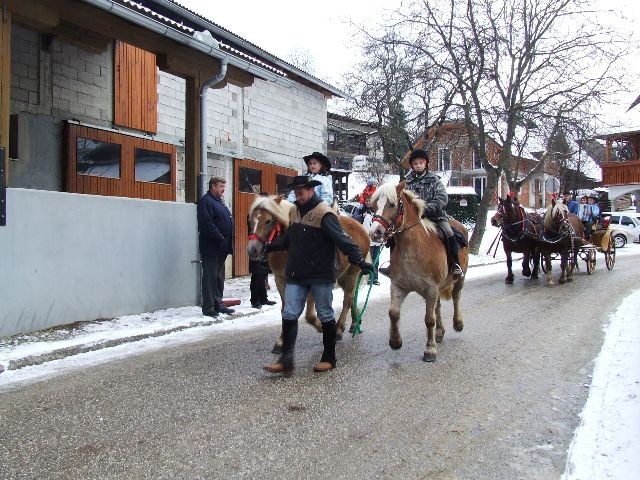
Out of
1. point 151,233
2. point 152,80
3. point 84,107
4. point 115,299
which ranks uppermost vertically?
point 152,80

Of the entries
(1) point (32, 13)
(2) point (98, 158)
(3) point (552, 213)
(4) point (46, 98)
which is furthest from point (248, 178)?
(1) point (32, 13)

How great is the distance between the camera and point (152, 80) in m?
12.1

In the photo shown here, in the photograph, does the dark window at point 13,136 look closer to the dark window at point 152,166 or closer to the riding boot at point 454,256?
the dark window at point 152,166

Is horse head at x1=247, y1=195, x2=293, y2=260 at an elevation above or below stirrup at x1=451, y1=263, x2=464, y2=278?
above

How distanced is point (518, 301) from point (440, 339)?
4.17 m

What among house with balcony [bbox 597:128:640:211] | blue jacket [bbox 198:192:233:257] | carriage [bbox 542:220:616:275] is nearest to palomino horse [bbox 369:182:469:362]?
blue jacket [bbox 198:192:233:257]

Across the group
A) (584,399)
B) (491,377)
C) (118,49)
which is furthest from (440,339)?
(118,49)

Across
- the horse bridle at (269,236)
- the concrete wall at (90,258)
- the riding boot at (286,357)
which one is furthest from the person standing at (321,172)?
the concrete wall at (90,258)

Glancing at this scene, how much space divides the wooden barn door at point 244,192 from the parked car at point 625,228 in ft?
76.7

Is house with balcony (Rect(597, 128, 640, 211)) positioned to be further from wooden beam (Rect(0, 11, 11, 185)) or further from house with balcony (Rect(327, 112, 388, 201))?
wooden beam (Rect(0, 11, 11, 185))

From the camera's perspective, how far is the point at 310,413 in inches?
176

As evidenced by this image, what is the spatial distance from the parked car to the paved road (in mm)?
27584

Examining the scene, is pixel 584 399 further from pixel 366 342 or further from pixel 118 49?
pixel 118 49

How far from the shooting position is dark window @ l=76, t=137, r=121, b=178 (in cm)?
1066
